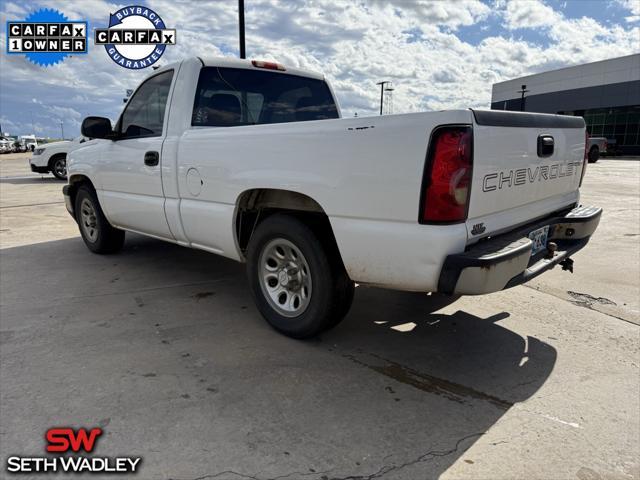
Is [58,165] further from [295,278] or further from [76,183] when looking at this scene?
[295,278]

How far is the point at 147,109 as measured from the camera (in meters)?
4.45

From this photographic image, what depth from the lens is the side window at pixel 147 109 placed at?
165 inches

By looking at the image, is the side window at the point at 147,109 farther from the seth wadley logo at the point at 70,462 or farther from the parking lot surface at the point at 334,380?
the seth wadley logo at the point at 70,462

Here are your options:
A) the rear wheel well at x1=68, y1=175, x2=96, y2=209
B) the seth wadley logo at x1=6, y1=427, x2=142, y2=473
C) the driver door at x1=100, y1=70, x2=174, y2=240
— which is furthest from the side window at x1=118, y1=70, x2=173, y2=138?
the seth wadley logo at x1=6, y1=427, x2=142, y2=473

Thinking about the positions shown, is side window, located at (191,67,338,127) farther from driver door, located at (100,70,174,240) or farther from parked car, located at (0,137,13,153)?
parked car, located at (0,137,13,153)

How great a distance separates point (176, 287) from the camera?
14.8ft

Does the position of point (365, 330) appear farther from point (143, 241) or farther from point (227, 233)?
point (143, 241)

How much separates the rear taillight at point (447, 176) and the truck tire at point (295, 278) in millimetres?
808

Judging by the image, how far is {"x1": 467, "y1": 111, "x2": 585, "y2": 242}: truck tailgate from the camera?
2461 millimetres

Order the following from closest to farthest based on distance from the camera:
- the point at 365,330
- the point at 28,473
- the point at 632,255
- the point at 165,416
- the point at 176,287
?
the point at 28,473
the point at 165,416
the point at 365,330
the point at 176,287
the point at 632,255

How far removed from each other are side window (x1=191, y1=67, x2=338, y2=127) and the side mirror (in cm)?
121

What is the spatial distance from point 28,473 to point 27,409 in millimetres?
508

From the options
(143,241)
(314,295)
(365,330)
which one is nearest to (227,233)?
(314,295)

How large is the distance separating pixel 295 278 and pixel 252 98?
188 cm
